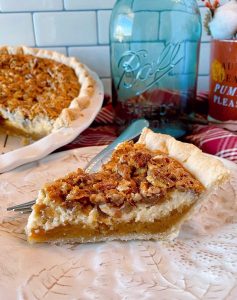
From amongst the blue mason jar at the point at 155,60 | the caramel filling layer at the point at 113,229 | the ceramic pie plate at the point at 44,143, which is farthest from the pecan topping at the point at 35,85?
the caramel filling layer at the point at 113,229

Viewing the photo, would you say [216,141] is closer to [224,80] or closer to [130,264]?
[224,80]

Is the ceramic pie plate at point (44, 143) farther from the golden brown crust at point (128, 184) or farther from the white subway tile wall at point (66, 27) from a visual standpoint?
the white subway tile wall at point (66, 27)

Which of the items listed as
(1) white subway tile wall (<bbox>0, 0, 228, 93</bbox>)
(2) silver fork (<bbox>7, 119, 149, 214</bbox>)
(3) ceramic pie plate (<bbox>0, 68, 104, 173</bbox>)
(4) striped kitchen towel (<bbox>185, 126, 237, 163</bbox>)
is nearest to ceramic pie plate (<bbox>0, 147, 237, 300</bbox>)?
(2) silver fork (<bbox>7, 119, 149, 214</bbox>)

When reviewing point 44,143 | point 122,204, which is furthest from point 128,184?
point 44,143

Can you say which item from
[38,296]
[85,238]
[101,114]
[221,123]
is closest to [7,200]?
[85,238]

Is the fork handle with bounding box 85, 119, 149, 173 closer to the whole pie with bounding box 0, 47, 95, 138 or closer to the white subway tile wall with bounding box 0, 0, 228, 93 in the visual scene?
the whole pie with bounding box 0, 47, 95, 138

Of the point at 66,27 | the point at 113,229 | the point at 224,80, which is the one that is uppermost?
the point at 66,27
